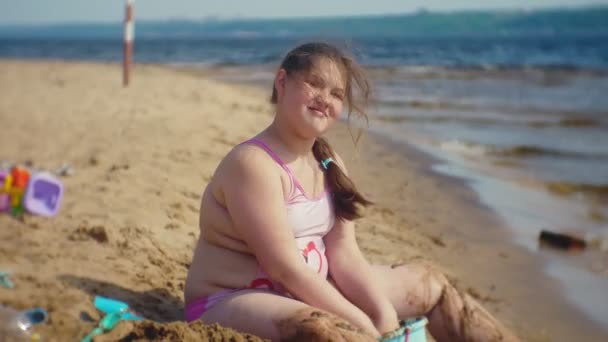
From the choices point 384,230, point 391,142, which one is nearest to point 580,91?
point 391,142

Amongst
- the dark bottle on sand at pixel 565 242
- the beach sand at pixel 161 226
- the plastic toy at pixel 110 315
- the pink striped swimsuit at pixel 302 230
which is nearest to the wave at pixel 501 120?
the beach sand at pixel 161 226

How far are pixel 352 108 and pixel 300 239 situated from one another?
0.51 meters

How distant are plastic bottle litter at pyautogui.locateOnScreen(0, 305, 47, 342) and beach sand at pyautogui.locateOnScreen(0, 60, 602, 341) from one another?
2.0 inches

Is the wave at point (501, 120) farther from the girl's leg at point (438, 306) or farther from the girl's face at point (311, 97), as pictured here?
the girl's face at point (311, 97)

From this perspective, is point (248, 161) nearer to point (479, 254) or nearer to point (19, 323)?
point (19, 323)

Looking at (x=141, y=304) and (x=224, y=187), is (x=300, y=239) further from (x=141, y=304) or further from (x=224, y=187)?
(x=141, y=304)

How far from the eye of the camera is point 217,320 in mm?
2215

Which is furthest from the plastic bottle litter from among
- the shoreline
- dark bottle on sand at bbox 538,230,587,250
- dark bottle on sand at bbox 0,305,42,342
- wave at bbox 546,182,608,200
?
wave at bbox 546,182,608,200

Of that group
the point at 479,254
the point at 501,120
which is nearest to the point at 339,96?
the point at 479,254

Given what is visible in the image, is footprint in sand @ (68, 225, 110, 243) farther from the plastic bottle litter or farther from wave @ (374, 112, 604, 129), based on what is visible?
wave @ (374, 112, 604, 129)

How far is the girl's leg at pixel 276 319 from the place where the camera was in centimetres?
198

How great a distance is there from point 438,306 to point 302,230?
2.02ft

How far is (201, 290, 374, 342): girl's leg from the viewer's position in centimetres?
198

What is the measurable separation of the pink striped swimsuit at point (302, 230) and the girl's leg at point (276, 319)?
51 millimetres
